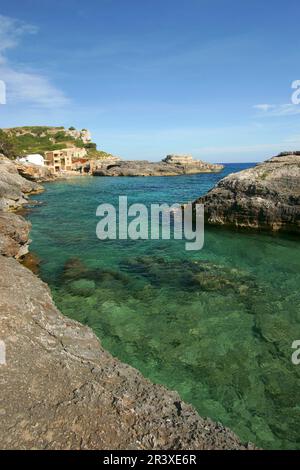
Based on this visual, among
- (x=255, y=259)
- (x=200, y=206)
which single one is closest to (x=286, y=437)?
(x=255, y=259)

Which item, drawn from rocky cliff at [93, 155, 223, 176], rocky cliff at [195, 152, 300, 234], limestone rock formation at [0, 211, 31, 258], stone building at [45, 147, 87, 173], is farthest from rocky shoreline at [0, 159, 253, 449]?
rocky cliff at [93, 155, 223, 176]

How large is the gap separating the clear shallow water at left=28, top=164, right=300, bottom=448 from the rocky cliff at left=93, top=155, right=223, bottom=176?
97.5 metres

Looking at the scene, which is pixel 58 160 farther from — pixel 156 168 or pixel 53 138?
pixel 53 138

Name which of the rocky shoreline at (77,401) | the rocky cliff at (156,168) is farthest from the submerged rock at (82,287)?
the rocky cliff at (156,168)

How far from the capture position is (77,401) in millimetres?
5133

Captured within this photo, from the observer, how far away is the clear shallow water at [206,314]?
24.1 feet

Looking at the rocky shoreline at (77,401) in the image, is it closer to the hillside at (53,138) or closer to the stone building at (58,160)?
the stone building at (58,160)

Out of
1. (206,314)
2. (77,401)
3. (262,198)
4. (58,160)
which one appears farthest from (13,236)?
(58,160)

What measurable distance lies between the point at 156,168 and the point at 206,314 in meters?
118

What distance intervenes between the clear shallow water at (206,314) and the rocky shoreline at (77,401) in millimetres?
2134

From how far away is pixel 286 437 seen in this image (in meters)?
6.33

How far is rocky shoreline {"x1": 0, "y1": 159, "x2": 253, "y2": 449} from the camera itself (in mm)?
4508

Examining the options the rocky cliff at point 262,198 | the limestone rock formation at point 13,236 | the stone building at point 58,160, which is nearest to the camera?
the limestone rock formation at point 13,236
